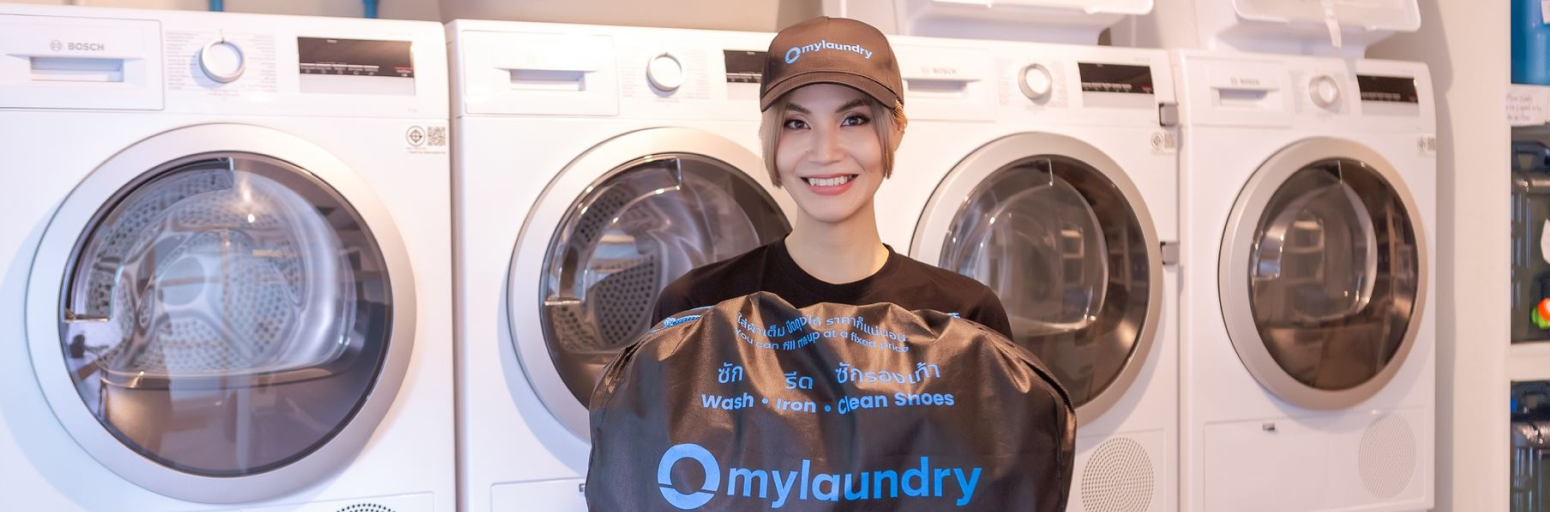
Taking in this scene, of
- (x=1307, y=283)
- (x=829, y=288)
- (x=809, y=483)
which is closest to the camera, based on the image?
(x=809, y=483)

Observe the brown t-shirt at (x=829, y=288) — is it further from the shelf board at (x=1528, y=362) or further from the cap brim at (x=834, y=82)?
the shelf board at (x=1528, y=362)

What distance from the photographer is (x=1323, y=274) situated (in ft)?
8.36

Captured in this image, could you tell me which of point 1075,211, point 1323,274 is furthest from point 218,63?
point 1323,274

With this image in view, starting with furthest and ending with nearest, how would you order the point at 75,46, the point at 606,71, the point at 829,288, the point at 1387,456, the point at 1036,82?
the point at 1387,456 < the point at 1036,82 < the point at 606,71 < the point at 75,46 < the point at 829,288

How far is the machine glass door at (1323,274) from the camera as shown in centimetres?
245

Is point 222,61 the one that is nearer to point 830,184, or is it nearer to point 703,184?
point 703,184

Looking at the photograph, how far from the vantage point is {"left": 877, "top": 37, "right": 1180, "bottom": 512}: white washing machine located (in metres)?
2.25

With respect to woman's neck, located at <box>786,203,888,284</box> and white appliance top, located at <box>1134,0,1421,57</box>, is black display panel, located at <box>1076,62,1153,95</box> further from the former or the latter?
woman's neck, located at <box>786,203,888,284</box>

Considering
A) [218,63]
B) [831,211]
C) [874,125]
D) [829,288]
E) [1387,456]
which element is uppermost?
[218,63]

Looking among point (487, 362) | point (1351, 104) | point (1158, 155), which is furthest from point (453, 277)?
point (1351, 104)

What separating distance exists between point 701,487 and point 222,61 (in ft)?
3.77

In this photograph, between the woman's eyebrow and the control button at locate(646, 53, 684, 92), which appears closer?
the woman's eyebrow

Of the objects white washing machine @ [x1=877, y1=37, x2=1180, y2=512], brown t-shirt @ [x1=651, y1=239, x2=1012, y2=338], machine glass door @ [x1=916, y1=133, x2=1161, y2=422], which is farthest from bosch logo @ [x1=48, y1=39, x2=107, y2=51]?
machine glass door @ [x1=916, y1=133, x2=1161, y2=422]

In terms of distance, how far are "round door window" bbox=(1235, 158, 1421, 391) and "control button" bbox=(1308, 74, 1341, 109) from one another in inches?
5.2
